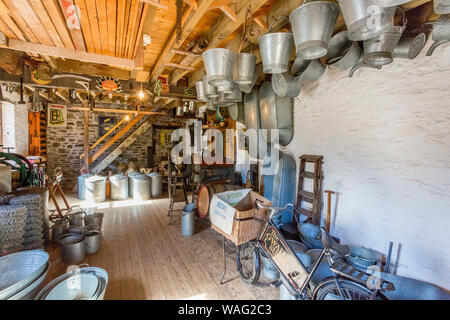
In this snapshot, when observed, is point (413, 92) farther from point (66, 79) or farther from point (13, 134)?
point (13, 134)

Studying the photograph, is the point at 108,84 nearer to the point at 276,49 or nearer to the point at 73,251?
the point at 73,251

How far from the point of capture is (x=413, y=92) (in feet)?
6.81

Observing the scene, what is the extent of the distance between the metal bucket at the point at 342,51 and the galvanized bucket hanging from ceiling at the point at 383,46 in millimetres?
165

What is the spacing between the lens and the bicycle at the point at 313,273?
1641 mm

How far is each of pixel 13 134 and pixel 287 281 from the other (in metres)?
7.78

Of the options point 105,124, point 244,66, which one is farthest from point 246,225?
point 105,124

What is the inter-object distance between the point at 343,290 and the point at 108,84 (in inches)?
193

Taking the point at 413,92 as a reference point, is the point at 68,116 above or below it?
above

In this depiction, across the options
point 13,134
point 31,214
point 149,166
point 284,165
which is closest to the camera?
point 31,214

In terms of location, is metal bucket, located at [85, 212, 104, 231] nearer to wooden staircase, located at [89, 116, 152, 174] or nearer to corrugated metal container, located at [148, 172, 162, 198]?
corrugated metal container, located at [148, 172, 162, 198]

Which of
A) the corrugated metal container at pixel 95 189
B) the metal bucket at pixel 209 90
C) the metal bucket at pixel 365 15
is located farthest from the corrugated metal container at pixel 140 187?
the metal bucket at pixel 365 15
